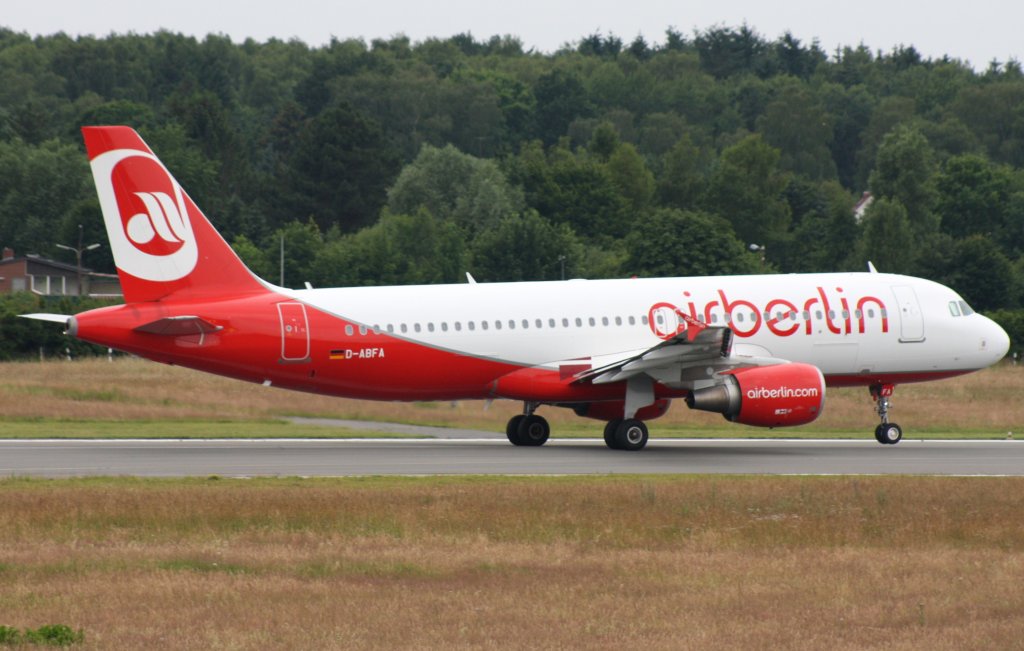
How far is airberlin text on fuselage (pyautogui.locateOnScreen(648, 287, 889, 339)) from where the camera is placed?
38344mm

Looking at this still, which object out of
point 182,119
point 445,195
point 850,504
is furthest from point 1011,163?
point 850,504

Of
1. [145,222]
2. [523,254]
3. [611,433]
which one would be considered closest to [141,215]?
[145,222]

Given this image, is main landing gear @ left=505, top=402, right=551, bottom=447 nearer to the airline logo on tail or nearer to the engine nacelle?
the engine nacelle

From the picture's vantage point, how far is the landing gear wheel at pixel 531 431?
38.4 metres

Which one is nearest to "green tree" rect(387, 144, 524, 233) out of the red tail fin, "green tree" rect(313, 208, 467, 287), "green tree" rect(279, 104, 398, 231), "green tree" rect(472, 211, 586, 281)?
"green tree" rect(279, 104, 398, 231)

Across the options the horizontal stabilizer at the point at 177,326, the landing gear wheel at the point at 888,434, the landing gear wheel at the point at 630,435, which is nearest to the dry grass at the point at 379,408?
the landing gear wheel at the point at 888,434

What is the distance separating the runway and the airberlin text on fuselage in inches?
107

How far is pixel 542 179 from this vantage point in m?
135

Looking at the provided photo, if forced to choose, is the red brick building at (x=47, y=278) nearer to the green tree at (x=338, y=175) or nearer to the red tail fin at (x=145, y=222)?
the green tree at (x=338, y=175)

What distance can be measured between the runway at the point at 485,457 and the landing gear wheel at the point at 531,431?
29 centimetres

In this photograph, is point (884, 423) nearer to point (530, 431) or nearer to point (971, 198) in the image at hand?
point (530, 431)

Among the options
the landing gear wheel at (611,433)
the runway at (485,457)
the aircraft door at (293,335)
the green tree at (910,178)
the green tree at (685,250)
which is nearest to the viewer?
the runway at (485,457)

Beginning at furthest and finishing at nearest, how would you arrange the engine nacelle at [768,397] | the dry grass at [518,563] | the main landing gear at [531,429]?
the main landing gear at [531,429] → the engine nacelle at [768,397] → the dry grass at [518,563]

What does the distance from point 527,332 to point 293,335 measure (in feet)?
17.4
